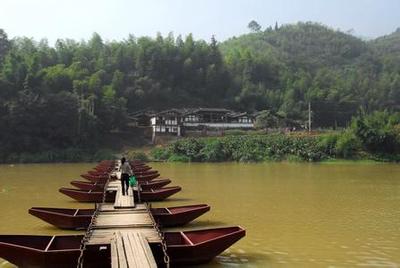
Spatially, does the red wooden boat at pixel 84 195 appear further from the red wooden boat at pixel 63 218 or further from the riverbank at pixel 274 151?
the riverbank at pixel 274 151

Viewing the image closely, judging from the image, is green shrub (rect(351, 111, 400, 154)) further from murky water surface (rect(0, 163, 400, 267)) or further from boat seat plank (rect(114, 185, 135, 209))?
boat seat plank (rect(114, 185, 135, 209))

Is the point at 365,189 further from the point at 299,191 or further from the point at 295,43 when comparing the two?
the point at 295,43

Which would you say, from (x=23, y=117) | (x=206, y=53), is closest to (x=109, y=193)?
(x=23, y=117)

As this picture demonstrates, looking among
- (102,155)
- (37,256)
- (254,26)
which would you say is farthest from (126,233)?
(254,26)

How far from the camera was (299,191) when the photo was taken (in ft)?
72.8

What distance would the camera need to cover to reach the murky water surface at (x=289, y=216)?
1015cm

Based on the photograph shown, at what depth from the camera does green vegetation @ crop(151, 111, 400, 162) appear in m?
49.2

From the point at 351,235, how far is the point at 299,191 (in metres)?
9.92

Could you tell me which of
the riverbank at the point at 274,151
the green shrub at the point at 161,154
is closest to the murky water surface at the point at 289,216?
the riverbank at the point at 274,151

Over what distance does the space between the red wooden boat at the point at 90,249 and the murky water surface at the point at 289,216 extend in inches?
20.0

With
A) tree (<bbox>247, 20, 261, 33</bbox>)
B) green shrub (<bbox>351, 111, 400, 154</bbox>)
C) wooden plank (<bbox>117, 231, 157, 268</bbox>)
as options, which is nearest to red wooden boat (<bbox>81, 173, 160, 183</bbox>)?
wooden plank (<bbox>117, 231, 157, 268</bbox>)

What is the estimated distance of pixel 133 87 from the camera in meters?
74.8

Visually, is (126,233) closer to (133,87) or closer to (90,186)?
(90,186)

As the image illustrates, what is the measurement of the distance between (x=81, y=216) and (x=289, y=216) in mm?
6316
